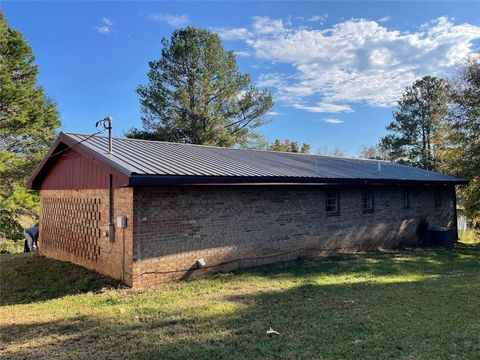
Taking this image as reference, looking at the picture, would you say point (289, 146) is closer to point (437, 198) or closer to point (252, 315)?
point (437, 198)

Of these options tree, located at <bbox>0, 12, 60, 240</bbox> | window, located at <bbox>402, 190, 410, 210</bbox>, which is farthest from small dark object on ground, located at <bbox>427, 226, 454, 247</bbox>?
tree, located at <bbox>0, 12, 60, 240</bbox>

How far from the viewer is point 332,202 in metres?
12.5

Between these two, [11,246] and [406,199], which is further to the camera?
A: [11,246]

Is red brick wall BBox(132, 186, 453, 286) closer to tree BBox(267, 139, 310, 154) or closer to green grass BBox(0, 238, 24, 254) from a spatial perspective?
green grass BBox(0, 238, 24, 254)

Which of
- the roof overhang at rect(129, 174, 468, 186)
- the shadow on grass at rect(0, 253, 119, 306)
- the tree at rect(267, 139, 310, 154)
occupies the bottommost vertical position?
the shadow on grass at rect(0, 253, 119, 306)

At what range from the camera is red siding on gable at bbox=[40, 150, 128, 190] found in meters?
8.82

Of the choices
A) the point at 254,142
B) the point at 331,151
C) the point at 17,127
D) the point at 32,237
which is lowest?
the point at 32,237

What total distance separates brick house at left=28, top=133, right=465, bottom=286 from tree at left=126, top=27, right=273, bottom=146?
1276 cm

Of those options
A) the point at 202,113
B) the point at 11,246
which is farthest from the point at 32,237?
the point at 202,113

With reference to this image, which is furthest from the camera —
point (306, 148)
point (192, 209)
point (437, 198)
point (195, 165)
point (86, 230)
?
point (306, 148)

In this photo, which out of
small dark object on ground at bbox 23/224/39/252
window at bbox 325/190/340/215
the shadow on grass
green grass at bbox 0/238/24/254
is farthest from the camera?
green grass at bbox 0/238/24/254

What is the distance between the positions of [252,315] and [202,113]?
20.9 metres

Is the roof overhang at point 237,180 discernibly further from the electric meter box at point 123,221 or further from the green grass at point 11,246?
the green grass at point 11,246

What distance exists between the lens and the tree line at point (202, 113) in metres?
17.4
